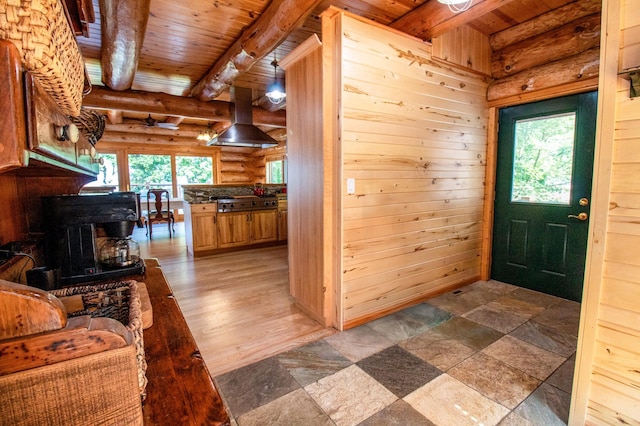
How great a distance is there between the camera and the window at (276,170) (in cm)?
973

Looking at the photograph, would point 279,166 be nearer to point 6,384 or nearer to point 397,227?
point 397,227

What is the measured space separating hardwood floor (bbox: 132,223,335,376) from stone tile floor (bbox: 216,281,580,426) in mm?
176

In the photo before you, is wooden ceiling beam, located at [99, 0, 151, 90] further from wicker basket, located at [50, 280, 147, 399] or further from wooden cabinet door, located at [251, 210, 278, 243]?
wooden cabinet door, located at [251, 210, 278, 243]

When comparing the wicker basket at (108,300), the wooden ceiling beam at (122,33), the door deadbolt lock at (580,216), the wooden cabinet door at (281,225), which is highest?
the wooden ceiling beam at (122,33)

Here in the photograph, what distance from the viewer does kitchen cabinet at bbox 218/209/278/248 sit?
17.3 feet

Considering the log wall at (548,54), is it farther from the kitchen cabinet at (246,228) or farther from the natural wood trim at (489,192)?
the kitchen cabinet at (246,228)

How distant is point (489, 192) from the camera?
3.62 meters

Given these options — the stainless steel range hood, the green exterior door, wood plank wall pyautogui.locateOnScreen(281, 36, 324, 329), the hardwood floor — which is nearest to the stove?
the hardwood floor

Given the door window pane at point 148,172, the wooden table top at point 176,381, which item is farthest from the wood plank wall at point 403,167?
the door window pane at point 148,172

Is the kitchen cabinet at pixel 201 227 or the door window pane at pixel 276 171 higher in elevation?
the door window pane at pixel 276 171

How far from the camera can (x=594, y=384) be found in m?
1.50

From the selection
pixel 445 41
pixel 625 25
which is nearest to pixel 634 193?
pixel 625 25

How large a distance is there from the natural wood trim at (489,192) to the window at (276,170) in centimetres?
685

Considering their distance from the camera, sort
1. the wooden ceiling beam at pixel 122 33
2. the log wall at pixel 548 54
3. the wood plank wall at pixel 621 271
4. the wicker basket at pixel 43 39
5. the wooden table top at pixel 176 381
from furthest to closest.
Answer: the log wall at pixel 548 54 → the wooden ceiling beam at pixel 122 33 → the wood plank wall at pixel 621 271 → the wooden table top at pixel 176 381 → the wicker basket at pixel 43 39
